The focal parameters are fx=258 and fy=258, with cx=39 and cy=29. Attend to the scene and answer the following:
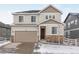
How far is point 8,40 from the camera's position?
19.3 ft

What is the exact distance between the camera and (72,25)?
19.3ft

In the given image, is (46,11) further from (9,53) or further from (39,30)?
(9,53)

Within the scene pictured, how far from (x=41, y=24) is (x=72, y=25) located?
0.71m

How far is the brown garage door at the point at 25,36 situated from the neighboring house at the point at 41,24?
0.05m

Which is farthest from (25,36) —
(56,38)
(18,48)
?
(56,38)

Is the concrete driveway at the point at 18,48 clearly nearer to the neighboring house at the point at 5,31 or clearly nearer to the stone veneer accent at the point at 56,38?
the neighboring house at the point at 5,31

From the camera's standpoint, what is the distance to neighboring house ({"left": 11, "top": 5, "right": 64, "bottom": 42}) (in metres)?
5.88

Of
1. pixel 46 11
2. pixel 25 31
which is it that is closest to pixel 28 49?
pixel 25 31

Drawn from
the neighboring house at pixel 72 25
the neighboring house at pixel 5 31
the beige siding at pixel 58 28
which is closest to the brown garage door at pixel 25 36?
the neighboring house at pixel 5 31

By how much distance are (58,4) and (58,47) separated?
980 millimetres

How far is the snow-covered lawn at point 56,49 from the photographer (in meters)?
5.86

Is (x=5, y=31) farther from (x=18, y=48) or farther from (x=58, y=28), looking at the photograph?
(x=58, y=28)

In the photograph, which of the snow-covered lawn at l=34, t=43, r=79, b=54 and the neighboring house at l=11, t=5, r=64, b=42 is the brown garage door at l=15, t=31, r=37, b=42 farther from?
the snow-covered lawn at l=34, t=43, r=79, b=54
